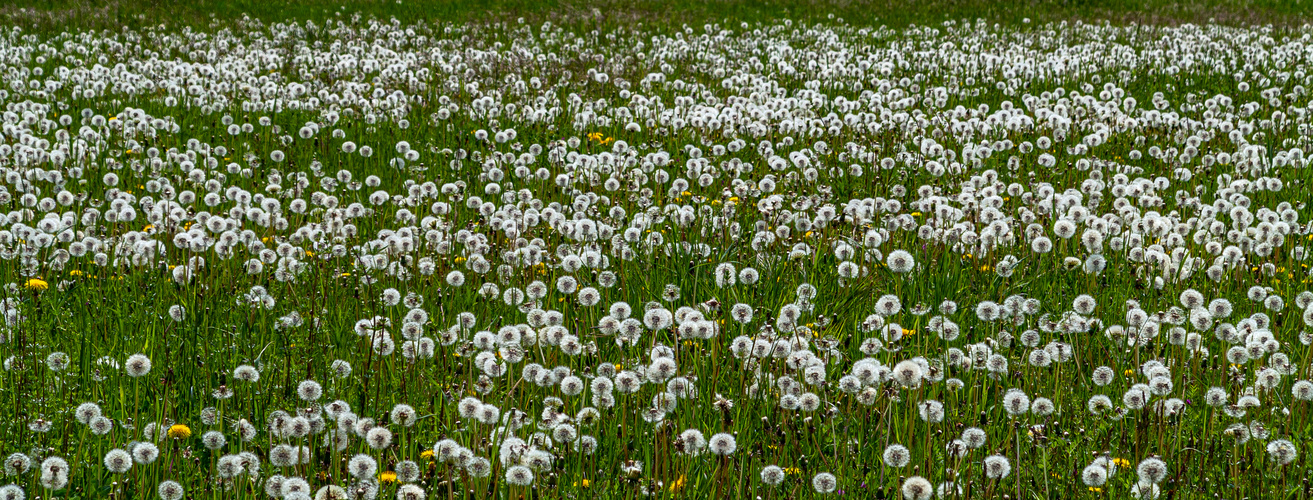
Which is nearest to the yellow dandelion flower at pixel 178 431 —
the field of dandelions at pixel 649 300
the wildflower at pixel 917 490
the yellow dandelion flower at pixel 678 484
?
the field of dandelions at pixel 649 300

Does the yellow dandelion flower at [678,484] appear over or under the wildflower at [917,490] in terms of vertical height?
under

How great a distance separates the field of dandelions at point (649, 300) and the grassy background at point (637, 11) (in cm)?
758

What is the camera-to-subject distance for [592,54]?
12.9 metres

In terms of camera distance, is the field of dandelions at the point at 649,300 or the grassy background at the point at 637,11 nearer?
the field of dandelions at the point at 649,300

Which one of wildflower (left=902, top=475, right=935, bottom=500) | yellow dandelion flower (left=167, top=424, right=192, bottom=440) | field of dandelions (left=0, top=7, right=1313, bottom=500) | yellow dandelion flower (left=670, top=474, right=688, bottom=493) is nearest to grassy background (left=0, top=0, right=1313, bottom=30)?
field of dandelions (left=0, top=7, right=1313, bottom=500)

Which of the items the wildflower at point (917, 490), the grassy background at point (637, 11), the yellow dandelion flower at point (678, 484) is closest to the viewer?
the wildflower at point (917, 490)

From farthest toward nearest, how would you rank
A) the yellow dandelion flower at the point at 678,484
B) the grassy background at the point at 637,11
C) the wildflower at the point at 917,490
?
the grassy background at the point at 637,11 → the yellow dandelion flower at the point at 678,484 → the wildflower at the point at 917,490

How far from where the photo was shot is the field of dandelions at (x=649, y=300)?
2918 millimetres

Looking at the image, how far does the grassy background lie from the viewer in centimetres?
1669

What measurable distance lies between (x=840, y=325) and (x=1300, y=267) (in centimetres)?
206

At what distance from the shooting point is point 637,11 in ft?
60.4

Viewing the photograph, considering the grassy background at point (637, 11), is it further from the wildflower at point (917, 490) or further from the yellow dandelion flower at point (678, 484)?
the wildflower at point (917, 490)

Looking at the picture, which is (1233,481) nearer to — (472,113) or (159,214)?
(159,214)

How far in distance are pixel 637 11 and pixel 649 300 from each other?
14.6 metres
